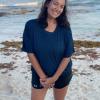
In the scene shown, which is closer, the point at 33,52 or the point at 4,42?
the point at 33,52

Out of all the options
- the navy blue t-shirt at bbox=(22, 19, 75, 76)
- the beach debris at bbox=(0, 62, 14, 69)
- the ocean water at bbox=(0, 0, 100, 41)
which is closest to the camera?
the navy blue t-shirt at bbox=(22, 19, 75, 76)

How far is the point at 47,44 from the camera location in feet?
11.1

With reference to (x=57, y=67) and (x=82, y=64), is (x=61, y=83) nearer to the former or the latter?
(x=57, y=67)

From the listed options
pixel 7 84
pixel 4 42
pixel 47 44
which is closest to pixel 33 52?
pixel 47 44

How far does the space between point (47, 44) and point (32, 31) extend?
19cm

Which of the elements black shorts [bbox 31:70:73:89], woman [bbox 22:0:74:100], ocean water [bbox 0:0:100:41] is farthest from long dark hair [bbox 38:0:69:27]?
ocean water [bbox 0:0:100:41]

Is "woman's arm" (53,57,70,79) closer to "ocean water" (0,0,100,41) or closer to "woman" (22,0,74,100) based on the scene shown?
"woman" (22,0,74,100)

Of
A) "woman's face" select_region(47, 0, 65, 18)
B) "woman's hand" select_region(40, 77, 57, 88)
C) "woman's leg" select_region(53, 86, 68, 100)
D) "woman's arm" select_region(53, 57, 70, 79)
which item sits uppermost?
"woman's face" select_region(47, 0, 65, 18)

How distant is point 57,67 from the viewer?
3.49 metres

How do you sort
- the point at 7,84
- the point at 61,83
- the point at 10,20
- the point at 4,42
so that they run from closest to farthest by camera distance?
the point at 61,83 < the point at 7,84 < the point at 4,42 < the point at 10,20

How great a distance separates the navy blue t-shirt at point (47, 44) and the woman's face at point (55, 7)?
0.43 feet

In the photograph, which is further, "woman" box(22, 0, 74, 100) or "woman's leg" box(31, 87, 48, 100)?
"woman's leg" box(31, 87, 48, 100)

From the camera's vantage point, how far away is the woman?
3398 millimetres

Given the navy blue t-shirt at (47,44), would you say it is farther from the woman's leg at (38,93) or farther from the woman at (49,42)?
the woman's leg at (38,93)
